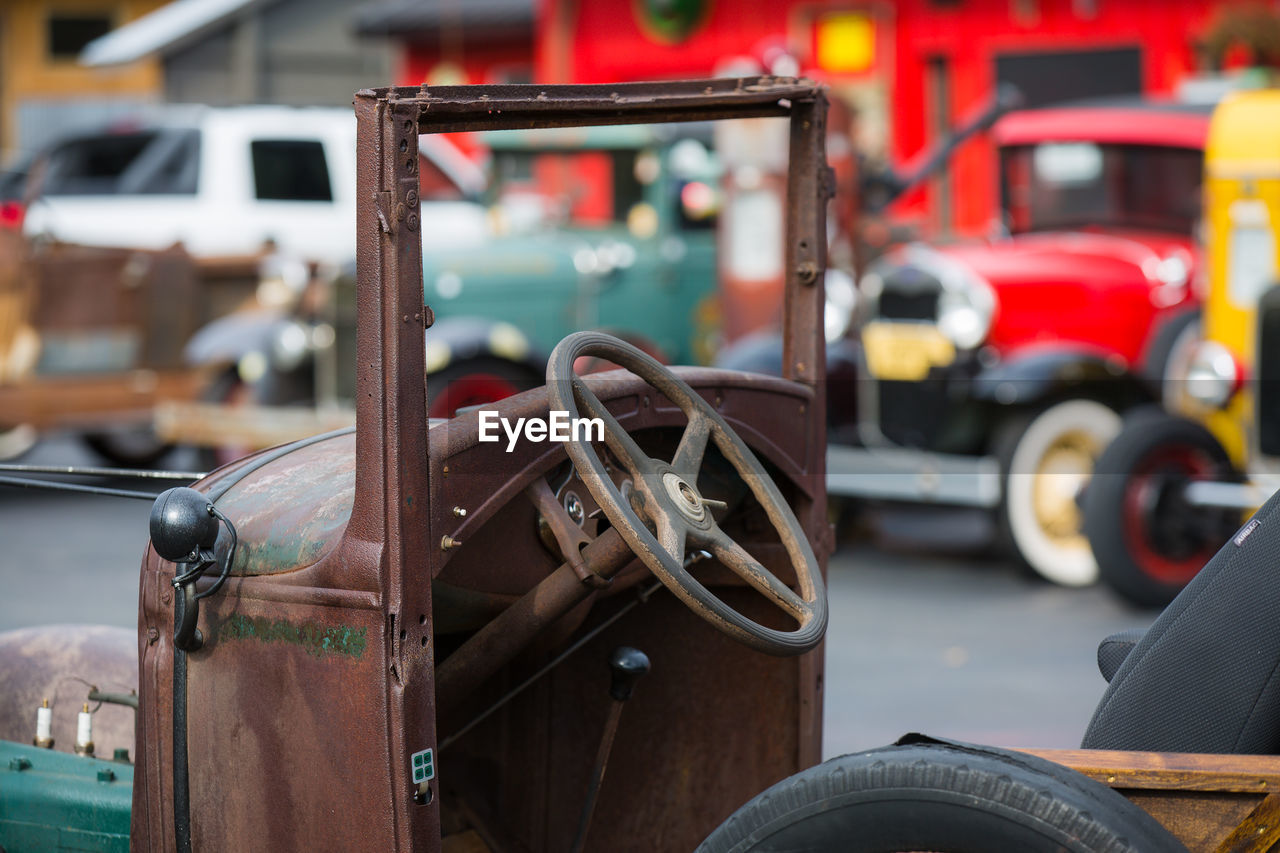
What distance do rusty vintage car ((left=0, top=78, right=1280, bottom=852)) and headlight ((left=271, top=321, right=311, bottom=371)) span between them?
592cm

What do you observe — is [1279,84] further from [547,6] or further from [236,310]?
[547,6]

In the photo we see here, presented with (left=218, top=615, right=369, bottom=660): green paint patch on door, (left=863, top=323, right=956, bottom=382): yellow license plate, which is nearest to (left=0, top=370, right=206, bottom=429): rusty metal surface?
(left=863, top=323, right=956, bottom=382): yellow license plate

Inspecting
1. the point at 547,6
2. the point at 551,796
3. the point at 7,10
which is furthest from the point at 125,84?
the point at 551,796

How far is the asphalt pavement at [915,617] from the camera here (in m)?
4.91

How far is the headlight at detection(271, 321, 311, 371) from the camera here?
8.59 metres

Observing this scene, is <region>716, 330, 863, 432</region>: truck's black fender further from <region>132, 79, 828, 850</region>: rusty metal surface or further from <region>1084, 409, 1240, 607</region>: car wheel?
<region>132, 79, 828, 850</region>: rusty metal surface

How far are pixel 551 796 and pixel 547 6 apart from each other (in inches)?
559

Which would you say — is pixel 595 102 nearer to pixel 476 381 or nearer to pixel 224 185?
pixel 476 381

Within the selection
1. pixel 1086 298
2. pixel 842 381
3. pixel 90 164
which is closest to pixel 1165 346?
pixel 1086 298

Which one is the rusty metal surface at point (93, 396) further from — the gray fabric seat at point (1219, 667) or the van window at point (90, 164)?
the gray fabric seat at point (1219, 667)

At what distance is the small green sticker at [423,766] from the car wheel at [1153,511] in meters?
4.62

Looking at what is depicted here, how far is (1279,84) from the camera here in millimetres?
8867

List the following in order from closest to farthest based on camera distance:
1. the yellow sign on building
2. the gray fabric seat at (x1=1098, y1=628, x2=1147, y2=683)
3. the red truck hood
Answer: the gray fabric seat at (x1=1098, y1=628, x2=1147, y2=683) → the red truck hood → the yellow sign on building

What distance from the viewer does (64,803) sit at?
8.79 ft
